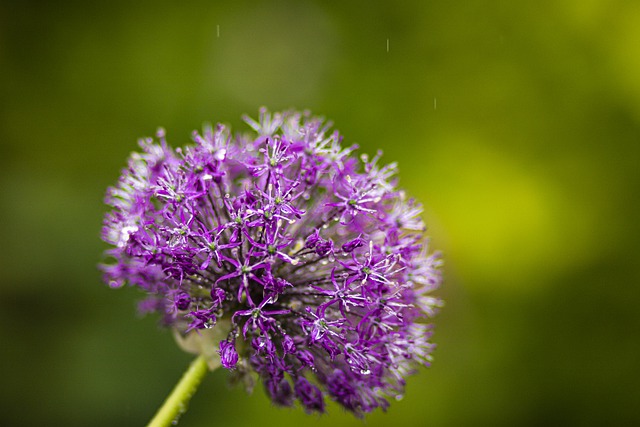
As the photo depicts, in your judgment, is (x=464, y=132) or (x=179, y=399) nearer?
(x=179, y=399)

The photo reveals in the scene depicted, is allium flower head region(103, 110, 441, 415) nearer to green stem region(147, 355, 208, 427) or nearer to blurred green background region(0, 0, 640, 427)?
green stem region(147, 355, 208, 427)

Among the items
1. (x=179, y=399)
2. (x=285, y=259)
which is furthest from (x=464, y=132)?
(x=179, y=399)

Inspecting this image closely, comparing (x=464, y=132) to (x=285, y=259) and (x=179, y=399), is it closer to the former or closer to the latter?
(x=285, y=259)

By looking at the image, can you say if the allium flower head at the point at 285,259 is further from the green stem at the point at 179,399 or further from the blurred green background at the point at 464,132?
the blurred green background at the point at 464,132

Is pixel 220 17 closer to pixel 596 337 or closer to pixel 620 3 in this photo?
pixel 620 3

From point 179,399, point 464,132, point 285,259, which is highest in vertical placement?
point 464,132

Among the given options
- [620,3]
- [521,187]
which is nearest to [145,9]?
[521,187]

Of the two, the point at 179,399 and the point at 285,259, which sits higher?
the point at 285,259
